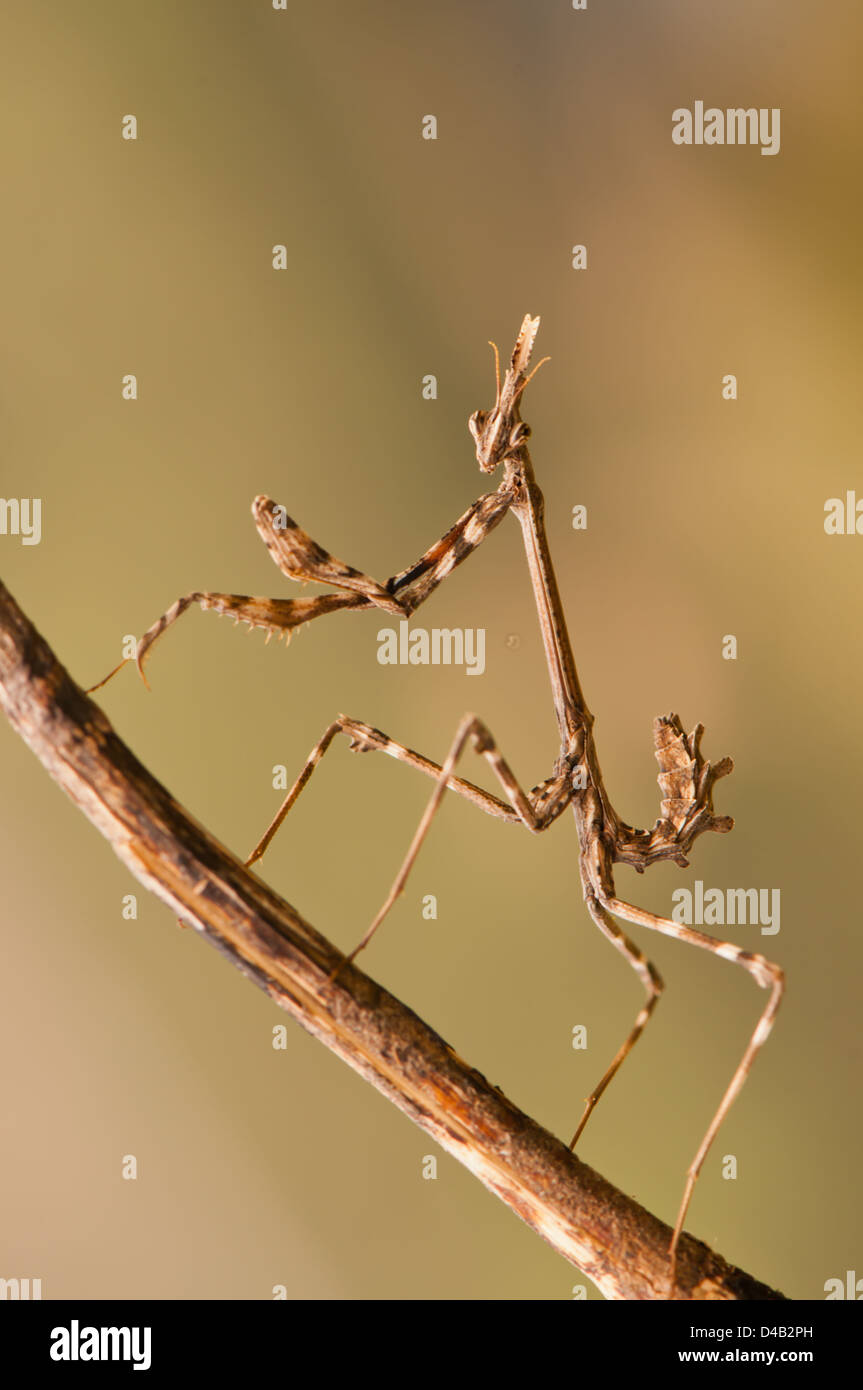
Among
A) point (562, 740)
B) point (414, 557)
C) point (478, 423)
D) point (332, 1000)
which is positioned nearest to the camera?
point (332, 1000)

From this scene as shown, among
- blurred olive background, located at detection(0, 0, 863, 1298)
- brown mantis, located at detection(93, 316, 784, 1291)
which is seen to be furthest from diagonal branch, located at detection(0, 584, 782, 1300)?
blurred olive background, located at detection(0, 0, 863, 1298)

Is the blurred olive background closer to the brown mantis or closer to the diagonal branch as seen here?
the brown mantis

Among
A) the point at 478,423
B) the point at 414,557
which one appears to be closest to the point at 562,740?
the point at 478,423

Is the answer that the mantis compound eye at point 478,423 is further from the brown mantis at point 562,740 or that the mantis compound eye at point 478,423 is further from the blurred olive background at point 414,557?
the blurred olive background at point 414,557

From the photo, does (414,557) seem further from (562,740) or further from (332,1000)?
(332,1000)

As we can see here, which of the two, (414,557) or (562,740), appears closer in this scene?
(562,740)
